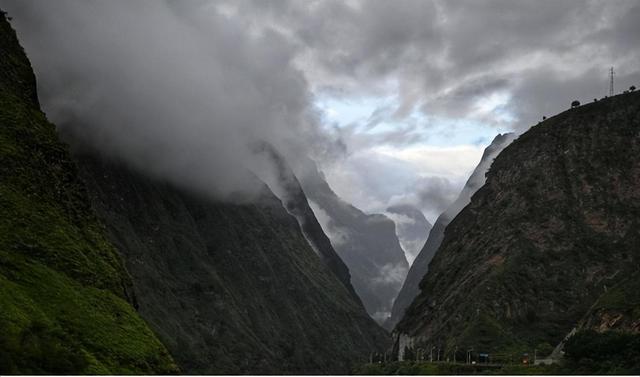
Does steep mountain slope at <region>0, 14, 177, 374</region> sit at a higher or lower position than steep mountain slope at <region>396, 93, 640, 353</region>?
lower

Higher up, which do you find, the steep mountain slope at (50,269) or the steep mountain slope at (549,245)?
the steep mountain slope at (549,245)

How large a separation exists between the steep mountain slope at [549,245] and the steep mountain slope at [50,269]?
76.3 metres

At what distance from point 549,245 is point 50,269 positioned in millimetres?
118145

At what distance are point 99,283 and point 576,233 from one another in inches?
4547

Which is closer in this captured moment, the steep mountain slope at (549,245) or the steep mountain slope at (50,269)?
the steep mountain slope at (50,269)

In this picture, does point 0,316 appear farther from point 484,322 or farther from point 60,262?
point 484,322

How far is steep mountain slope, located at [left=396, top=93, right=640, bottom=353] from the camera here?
497 feet

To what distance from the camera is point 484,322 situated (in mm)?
147750

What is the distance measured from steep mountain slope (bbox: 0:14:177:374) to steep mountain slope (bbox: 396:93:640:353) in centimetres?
7633

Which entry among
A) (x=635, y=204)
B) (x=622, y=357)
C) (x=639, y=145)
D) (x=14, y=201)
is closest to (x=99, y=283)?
(x=14, y=201)

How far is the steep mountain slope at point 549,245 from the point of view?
15150 cm

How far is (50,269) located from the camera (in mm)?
80750

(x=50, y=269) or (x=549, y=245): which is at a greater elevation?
(x=549, y=245)

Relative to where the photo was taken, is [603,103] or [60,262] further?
[603,103]
